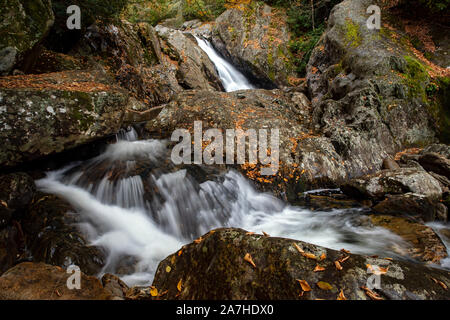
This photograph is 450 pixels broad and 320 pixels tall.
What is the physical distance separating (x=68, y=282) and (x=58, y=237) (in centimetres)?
149

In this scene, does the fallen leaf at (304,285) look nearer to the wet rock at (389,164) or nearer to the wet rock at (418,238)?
the wet rock at (418,238)

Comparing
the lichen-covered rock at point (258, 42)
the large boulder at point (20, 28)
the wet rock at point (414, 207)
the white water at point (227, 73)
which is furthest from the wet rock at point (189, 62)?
the wet rock at point (414, 207)

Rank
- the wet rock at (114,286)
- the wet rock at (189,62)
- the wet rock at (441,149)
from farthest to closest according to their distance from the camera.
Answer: the wet rock at (189,62)
the wet rock at (441,149)
the wet rock at (114,286)

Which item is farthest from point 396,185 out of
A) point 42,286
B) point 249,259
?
point 42,286

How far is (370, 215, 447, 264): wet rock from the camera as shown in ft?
11.1

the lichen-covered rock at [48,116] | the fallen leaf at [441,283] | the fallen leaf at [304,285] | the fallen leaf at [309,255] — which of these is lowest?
the fallen leaf at [441,283]

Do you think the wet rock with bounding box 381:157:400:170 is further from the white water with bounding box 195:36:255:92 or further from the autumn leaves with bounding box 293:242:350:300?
the white water with bounding box 195:36:255:92

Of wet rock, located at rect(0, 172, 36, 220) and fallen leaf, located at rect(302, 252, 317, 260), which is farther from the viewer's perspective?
wet rock, located at rect(0, 172, 36, 220)

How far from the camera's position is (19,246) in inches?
135

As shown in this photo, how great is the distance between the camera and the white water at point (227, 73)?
13654mm

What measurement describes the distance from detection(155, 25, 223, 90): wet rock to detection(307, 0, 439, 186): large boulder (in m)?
6.19

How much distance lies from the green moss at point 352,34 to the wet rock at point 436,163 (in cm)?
555

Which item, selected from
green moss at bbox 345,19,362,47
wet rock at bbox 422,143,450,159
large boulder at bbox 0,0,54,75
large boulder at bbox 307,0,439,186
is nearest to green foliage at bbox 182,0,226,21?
green moss at bbox 345,19,362,47
